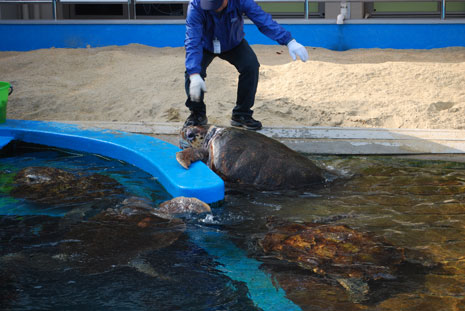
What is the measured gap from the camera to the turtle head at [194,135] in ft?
15.9

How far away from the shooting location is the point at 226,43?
500cm

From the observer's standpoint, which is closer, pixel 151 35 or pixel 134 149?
pixel 134 149

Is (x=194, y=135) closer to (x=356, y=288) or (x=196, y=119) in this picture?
(x=196, y=119)

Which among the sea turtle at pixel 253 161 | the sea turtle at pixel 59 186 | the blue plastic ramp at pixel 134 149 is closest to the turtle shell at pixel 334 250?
the blue plastic ramp at pixel 134 149

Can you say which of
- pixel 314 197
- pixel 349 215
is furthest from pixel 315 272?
pixel 314 197

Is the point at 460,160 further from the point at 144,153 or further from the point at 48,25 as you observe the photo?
the point at 48,25

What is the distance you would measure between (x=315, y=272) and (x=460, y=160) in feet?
9.09

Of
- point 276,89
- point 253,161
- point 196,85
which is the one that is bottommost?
point 253,161

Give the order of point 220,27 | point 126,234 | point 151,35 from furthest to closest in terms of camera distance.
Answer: point 151,35
point 220,27
point 126,234

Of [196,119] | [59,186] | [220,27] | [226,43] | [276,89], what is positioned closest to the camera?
[59,186]

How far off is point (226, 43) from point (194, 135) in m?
0.95

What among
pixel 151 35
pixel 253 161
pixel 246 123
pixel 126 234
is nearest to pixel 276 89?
pixel 246 123

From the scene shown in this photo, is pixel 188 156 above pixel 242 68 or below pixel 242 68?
below

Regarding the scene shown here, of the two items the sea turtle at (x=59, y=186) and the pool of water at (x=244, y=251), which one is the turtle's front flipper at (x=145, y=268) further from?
the sea turtle at (x=59, y=186)
